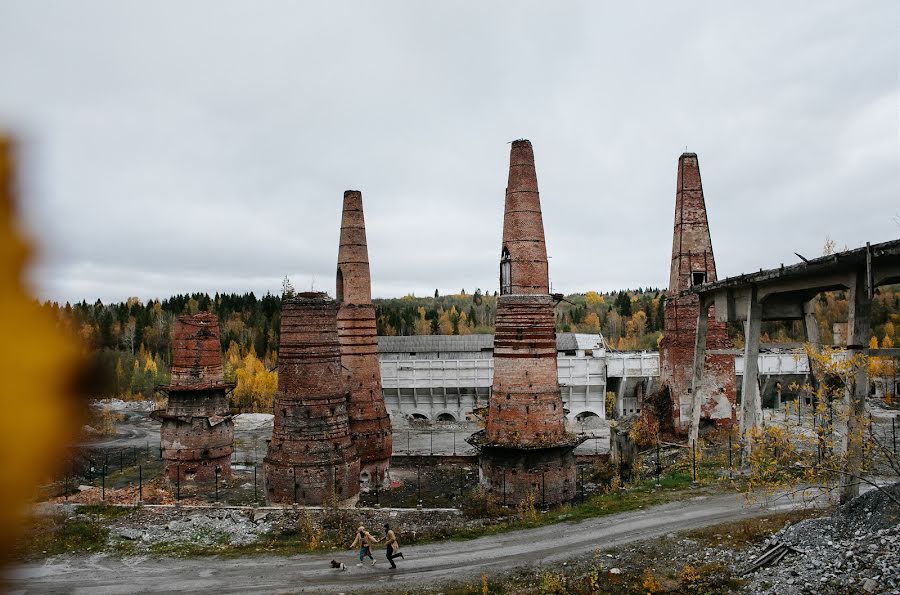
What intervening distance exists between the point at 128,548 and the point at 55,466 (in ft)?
60.6

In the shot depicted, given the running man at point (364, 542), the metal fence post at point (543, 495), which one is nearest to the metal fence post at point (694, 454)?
the metal fence post at point (543, 495)

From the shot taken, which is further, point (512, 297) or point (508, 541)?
point (512, 297)

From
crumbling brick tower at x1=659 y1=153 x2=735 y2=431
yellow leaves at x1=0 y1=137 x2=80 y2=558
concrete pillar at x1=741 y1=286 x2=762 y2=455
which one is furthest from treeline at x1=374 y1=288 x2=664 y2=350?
yellow leaves at x1=0 y1=137 x2=80 y2=558

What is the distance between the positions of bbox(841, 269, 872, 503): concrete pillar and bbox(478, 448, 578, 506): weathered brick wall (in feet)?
27.1

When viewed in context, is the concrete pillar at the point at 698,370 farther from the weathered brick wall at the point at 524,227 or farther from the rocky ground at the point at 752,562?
the rocky ground at the point at 752,562

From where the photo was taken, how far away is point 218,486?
25266 millimetres

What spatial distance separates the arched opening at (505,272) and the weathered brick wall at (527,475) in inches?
205

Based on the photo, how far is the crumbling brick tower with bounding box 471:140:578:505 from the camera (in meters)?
19.2

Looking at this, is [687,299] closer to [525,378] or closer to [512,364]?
[525,378]

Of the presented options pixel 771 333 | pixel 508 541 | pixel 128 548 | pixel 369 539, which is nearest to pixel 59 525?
pixel 128 548

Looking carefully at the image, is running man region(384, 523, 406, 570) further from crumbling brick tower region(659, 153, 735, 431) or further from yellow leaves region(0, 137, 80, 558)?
crumbling brick tower region(659, 153, 735, 431)

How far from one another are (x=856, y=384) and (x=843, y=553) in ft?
11.3

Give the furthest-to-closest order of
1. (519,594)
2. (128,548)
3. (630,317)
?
(630,317) → (128,548) → (519,594)

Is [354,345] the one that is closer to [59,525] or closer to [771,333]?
[59,525]
